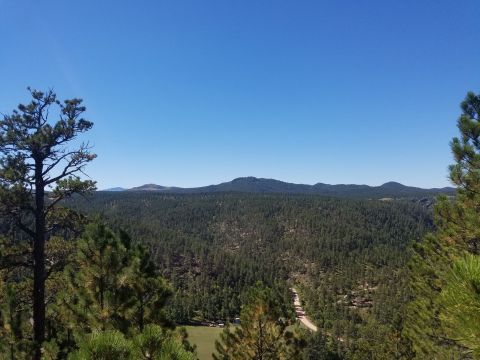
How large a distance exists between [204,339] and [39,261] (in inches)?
2992

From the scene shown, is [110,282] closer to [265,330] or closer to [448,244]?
[265,330]

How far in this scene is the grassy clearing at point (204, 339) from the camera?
6904cm

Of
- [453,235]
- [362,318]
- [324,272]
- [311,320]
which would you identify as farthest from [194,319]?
[453,235]

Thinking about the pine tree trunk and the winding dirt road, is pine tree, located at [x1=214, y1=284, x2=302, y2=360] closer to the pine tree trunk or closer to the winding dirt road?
the pine tree trunk

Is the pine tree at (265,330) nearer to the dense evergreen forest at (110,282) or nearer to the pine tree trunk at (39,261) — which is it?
the dense evergreen forest at (110,282)

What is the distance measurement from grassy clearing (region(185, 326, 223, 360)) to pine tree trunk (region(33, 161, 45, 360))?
189 feet

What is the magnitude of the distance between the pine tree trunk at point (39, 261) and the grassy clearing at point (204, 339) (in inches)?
2268

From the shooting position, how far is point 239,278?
149 m

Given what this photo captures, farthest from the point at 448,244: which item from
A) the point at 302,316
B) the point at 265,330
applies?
the point at 302,316

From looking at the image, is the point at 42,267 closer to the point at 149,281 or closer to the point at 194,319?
the point at 149,281

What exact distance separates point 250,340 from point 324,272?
540 ft

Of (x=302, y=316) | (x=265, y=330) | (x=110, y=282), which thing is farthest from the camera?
(x=302, y=316)

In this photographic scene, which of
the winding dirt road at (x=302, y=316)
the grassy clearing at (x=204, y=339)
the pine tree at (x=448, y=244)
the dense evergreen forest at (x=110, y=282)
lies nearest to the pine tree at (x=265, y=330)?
the dense evergreen forest at (x=110, y=282)

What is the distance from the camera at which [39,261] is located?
12.3 metres
